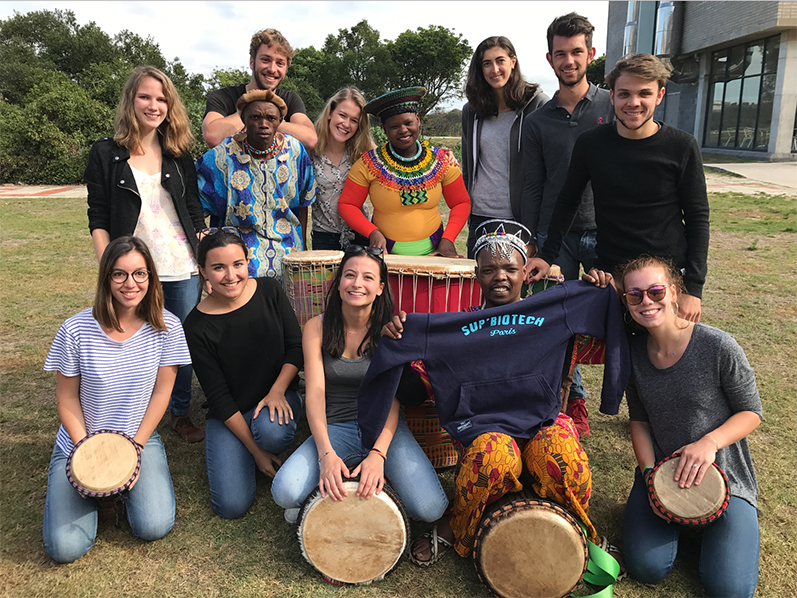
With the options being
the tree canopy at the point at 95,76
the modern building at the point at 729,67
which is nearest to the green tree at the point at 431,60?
the tree canopy at the point at 95,76

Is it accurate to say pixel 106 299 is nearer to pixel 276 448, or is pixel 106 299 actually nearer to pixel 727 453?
pixel 276 448

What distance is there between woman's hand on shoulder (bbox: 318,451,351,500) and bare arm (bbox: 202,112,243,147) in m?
2.34

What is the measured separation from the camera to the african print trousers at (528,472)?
2.60 metres

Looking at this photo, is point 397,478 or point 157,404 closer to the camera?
point 397,478

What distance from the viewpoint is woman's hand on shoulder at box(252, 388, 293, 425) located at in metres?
3.41

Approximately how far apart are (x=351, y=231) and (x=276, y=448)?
1776 mm

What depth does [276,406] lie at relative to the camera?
3.42m

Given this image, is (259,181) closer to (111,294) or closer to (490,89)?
(111,294)

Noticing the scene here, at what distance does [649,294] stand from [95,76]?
27711 millimetres

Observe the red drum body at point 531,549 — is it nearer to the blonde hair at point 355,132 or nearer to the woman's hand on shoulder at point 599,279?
the woman's hand on shoulder at point 599,279

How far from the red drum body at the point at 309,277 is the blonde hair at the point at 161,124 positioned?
1.00 meters

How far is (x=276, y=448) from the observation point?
3.49m

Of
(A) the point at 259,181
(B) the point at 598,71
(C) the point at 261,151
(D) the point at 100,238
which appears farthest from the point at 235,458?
(B) the point at 598,71

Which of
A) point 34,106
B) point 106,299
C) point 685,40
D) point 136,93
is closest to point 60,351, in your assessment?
point 106,299
